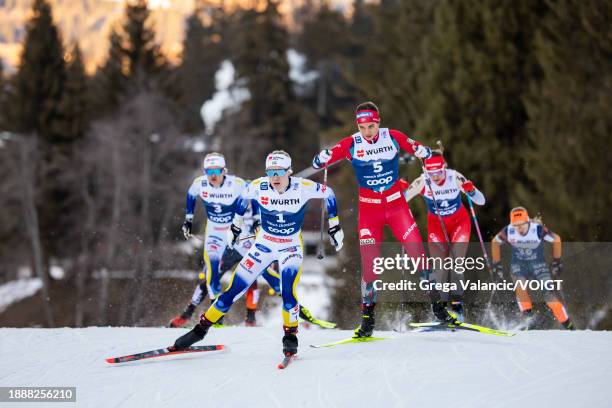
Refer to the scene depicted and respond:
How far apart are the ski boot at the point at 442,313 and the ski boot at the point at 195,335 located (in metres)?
2.88

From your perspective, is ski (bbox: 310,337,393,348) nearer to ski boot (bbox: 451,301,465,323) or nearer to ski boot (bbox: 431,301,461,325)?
ski boot (bbox: 431,301,461,325)

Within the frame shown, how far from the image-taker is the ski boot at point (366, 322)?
908cm

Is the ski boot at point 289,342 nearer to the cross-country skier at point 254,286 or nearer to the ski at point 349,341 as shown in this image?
the ski at point 349,341

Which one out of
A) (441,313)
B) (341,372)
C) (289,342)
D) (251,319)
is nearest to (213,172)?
(251,319)

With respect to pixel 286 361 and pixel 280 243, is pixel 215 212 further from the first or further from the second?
pixel 286 361

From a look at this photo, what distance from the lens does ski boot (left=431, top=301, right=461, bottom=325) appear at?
30.3 feet

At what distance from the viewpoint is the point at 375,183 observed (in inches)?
352

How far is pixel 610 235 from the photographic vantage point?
1730 centimetres

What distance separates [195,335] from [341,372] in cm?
167

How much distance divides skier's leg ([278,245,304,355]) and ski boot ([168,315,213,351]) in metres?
0.83

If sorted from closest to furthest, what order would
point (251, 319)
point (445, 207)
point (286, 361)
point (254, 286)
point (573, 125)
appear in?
1. point (286, 361)
2. point (445, 207)
3. point (254, 286)
4. point (251, 319)
5. point (573, 125)

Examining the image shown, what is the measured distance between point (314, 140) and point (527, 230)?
124 feet

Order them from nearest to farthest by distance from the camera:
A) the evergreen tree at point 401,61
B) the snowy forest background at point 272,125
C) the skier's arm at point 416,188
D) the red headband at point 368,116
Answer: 1. the red headband at point 368,116
2. the skier's arm at point 416,188
3. the snowy forest background at point 272,125
4. the evergreen tree at point 401,61

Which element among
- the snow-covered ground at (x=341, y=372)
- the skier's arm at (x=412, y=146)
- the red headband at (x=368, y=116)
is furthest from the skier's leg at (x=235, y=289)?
the skier's arm at (x=412, y=146)
